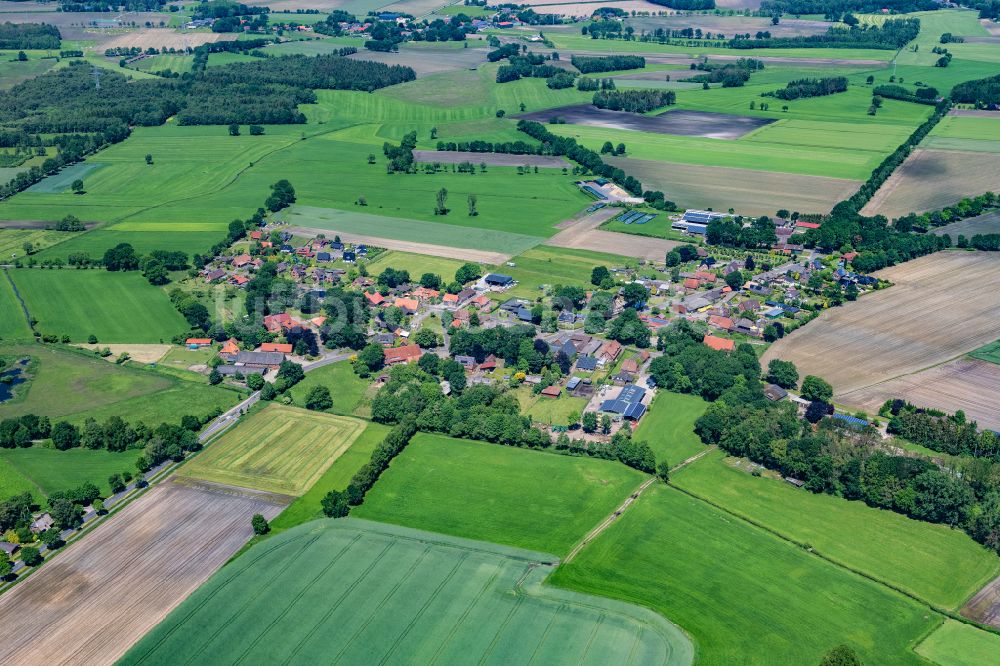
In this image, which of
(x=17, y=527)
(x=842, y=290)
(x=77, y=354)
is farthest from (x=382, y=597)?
(x=842, y=290)

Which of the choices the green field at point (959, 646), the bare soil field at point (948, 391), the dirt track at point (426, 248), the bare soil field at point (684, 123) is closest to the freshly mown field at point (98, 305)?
the dirt track at point (426, 248)

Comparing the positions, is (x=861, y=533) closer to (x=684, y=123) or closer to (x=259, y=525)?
(x=259, y=525)

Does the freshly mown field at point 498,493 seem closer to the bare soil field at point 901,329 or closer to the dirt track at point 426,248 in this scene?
the bare soil field at point 901,329

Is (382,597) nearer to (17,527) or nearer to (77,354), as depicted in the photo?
(17,527)

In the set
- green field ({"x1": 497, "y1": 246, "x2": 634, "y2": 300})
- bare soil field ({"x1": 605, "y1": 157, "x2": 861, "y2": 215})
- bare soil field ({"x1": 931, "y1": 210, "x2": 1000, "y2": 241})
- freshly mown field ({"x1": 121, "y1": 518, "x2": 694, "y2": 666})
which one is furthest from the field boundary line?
bare soil field ({"x1": 931, "y1": 210, "x2": 1000, "y2": 241})

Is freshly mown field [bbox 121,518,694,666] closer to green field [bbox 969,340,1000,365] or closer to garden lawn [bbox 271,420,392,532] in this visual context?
garden lawn [bbox 271,420,392,532]

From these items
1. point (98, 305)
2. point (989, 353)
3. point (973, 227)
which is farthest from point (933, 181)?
point (98, 305)
